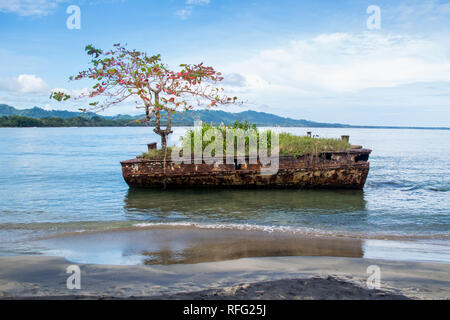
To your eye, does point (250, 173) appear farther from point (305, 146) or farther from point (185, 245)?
point (185, 245)

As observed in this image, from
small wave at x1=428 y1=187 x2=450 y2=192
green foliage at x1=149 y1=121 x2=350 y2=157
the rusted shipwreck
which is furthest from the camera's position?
small wave at x1=428 y1=187 x2=450 y2=192

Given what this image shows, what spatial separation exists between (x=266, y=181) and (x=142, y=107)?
18.5 feet

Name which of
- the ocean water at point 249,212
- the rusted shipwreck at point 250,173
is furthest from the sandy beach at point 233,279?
the rusted shipwreck at point 250,173

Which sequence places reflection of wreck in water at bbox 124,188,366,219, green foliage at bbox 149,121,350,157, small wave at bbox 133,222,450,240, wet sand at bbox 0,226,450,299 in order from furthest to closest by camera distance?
green foliage at bbox 149,121,350,157
reflection of wreck in water at bbox 124,188,366,219
small wave at bbox 133,222,450,240
wet sand at bbox 0,226,450,299

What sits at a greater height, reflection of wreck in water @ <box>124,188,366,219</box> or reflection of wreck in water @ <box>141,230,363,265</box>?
reflection of wreck in water @ <box>124,188,366,219</box>

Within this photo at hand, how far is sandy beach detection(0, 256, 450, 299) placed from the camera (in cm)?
381

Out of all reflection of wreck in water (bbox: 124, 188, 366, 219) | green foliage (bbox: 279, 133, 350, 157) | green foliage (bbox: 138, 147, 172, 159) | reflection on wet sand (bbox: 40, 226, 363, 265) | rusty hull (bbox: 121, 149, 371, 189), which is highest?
green foliage (bbox: 279, 133, 350, 157)

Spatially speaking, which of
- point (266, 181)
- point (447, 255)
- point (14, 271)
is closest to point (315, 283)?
point (447, 255)

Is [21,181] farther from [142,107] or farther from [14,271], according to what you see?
[14,271]

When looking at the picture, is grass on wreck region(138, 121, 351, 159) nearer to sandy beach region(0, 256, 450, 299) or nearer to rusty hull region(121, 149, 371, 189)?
rusty hull region(121, 149, 371, 189)

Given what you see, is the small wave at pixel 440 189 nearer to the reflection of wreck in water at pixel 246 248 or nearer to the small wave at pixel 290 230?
the small wave at pixel 290 230

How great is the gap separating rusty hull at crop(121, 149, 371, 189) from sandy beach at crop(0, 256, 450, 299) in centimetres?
628

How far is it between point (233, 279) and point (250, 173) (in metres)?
7.50

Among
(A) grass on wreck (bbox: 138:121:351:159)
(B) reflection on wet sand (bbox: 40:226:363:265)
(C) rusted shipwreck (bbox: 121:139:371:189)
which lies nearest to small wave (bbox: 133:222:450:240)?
(B) reflection on wet sand (bbox: 40:226:363:265)
